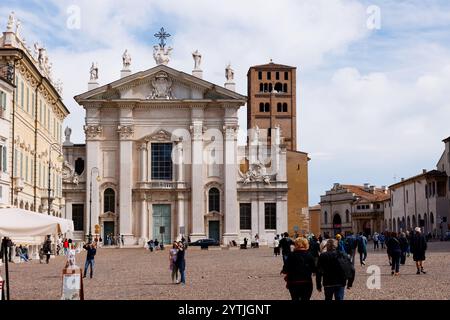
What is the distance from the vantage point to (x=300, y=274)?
1229 centimetres

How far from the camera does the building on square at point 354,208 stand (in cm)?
11950

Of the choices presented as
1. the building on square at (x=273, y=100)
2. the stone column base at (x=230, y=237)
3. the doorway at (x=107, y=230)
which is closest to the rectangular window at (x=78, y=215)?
the doorway at (x=107, y=230)

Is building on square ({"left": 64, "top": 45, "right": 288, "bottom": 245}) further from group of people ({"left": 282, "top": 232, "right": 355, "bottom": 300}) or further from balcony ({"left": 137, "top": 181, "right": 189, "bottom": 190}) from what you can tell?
group of people ({"left": 282, "top": 232, "right": 355, "bottom": 300})

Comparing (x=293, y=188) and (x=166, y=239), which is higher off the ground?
(x=293, y=188)

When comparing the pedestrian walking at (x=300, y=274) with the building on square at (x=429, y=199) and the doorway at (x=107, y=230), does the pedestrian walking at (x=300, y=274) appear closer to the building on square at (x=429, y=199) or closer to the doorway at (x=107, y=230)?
the doorway at (x=107, y=230)

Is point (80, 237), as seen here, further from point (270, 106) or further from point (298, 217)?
point (270, 106)

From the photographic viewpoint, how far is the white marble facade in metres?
67.3

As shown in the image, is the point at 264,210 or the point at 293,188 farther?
the point at 293,188

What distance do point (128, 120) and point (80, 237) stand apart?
10.7 meters

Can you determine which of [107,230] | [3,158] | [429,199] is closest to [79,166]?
[107,230]

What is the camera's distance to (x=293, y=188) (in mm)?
86125

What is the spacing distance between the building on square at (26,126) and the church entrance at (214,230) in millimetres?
13736

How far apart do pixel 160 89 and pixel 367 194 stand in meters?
65.9
